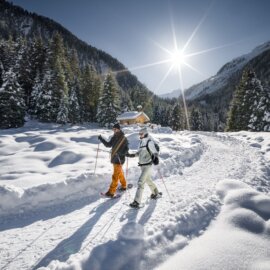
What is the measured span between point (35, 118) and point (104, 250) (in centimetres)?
4683

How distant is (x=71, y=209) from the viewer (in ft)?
25.2

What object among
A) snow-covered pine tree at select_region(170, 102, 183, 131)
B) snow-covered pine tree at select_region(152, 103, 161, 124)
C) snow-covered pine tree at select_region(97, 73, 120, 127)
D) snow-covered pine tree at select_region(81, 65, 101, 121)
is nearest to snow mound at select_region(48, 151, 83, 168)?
snow-covered pine tree at select_region(97, 73, 120, 127)

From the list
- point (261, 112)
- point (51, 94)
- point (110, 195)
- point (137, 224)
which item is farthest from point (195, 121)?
point (137, 224)

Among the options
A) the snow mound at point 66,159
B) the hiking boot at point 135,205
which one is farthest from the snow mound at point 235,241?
the snow mound at point 66,159

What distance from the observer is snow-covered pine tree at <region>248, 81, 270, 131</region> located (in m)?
37.2

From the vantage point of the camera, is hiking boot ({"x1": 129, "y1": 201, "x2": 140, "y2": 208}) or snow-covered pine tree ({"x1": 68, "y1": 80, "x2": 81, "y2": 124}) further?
snow-covered pine tree ({"x1": 68, "y1": 80, "x2": 81, "y2": 124})

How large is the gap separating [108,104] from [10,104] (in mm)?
18021

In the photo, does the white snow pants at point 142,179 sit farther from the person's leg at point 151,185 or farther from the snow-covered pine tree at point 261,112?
the snow-covered pine tree at point 261,112

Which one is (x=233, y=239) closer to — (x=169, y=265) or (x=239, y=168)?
(x=169, y=265)

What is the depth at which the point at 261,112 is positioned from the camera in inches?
1487

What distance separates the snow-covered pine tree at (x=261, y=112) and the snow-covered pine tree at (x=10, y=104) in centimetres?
3580

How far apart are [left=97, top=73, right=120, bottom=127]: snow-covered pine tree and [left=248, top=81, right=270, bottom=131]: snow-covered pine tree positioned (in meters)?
24.9

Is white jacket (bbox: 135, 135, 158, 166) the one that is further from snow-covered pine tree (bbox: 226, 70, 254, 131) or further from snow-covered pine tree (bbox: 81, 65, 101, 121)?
snow-covered pine tree (bbox: 81, 65, 101, 121)

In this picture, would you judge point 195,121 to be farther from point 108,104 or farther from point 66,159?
point 66,159
